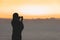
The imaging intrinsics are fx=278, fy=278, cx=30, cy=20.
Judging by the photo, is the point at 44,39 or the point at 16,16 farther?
the point at 44,39

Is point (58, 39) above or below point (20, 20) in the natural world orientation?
below

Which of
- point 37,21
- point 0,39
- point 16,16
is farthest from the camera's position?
point 37,21

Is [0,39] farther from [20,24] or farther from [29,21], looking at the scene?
[29,21]

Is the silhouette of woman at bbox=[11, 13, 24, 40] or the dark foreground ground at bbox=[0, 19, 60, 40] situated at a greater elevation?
the silhouette of woman at bbox=[11, 13, 24, 40]

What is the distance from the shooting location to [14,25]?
6219mm

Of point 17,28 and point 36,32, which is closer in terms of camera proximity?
point 17,28

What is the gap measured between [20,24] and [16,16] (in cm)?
22

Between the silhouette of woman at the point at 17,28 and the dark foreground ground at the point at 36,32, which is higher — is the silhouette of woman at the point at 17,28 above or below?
above

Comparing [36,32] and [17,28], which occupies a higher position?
[17,28]

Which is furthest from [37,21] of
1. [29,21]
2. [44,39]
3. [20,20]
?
[20,20]

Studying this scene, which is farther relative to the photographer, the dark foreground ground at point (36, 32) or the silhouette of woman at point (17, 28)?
the dark foreground ground at point (36, 32)

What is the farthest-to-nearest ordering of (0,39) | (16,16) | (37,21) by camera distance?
(37,21) → (0,39) → (16,16)

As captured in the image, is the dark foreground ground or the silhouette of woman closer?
the silhouette of woman

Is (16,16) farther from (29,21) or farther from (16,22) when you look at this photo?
(29,21)
